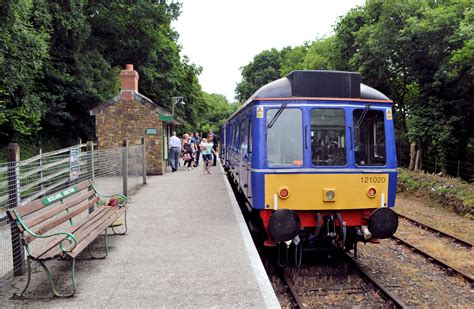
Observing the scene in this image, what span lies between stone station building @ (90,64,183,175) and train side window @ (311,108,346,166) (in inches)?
427

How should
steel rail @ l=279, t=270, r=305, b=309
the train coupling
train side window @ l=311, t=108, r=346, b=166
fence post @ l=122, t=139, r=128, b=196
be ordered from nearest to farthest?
steel rail @ l=279, t=270, r=305, b=309
the train coupling
train side window @ l=311, t=108, r=346, b=166
fence post @ l=122, t=139, r=128, b=196

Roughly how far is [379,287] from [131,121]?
1261 centimetres

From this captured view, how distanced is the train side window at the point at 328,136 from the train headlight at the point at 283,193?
2.14 ft

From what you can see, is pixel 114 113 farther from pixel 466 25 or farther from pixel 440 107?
pixel 440 107

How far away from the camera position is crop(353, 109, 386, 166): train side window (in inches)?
262

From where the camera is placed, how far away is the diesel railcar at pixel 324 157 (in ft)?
20.9

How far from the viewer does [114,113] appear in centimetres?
1667

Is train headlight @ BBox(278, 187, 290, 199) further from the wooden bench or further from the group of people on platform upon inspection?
the group of people on platform

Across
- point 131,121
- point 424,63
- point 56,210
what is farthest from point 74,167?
point 424,63

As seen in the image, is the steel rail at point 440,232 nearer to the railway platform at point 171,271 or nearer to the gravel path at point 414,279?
the gravel path at point 414,279

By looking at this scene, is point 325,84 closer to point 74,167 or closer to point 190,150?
point 74,167

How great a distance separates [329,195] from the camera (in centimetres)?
641

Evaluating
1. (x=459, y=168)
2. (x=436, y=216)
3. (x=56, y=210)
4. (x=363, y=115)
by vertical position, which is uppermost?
(x=363, y=115)

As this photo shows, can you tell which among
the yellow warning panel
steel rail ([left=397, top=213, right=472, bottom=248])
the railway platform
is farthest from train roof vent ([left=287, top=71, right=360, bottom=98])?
steel rail ([left=397, top=213, right=472, bottom=248])
